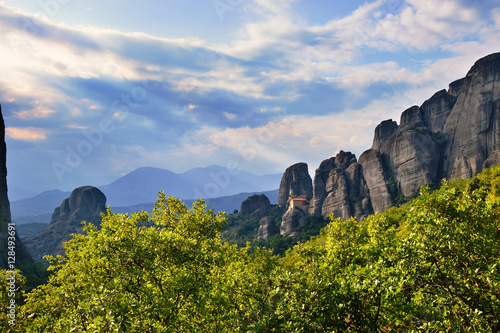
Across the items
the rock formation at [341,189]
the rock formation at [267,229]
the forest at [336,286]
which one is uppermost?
the rock formation at [341,189]

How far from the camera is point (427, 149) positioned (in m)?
117

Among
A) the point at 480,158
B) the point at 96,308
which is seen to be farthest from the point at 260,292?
the point at 480,158

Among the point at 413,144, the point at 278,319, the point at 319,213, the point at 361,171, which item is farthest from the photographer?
the point at 319,213

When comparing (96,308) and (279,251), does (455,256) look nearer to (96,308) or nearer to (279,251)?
(96,308)

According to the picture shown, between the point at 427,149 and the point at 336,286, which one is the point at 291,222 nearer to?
the point at 427,149

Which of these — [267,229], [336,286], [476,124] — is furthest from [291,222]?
[336,286]

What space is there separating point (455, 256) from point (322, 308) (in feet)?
17.4

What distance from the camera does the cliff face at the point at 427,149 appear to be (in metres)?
106

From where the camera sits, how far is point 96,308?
9.02 meters

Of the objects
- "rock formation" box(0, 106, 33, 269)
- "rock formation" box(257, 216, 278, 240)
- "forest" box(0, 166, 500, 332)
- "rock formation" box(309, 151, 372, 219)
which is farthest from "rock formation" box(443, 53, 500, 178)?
"rock formation" box(0, 106, 33, 269)

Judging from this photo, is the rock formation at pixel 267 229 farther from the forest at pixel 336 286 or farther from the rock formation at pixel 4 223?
the forest at pixel 336 286

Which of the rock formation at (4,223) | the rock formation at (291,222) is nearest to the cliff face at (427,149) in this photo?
the rock formation at (291,222)

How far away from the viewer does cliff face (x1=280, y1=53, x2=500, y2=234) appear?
106 m

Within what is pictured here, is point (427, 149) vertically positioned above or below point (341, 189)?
above
